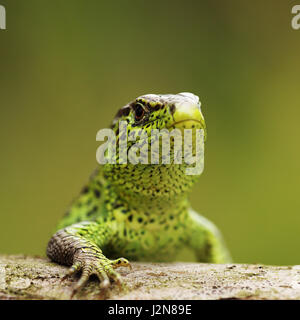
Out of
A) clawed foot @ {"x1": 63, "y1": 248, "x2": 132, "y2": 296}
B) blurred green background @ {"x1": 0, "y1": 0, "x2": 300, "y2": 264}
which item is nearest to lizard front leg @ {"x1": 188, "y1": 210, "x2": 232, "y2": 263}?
clawed foot @ {"x1": 63, "y1": 248, "x2": 132, "y2": 296}

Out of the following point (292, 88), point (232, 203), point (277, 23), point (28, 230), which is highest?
point (277, 23)

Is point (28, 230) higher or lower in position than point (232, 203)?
lower

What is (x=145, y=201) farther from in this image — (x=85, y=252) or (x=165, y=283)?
(x=165, y=283)

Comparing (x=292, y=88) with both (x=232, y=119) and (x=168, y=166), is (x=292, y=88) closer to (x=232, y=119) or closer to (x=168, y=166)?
(x=232, y=119)

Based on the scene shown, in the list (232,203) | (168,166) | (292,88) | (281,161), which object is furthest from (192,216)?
(292,88)
